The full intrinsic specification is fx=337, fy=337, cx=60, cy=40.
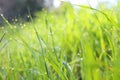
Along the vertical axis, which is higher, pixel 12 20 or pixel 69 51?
pixel 12 20

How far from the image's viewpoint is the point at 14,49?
1384 millimetres

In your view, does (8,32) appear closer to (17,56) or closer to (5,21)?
(5,21)

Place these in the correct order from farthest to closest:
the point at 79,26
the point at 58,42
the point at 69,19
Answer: the point at 69,19
the point at 79,26
the point at 58,42

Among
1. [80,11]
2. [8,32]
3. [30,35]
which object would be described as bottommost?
[80,11]

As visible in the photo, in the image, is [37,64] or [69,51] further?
[69,51]

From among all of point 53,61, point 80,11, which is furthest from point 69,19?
point 53,61

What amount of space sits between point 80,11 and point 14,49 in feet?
6.31

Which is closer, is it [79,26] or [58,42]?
[58,42]

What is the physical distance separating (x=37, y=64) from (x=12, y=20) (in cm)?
18

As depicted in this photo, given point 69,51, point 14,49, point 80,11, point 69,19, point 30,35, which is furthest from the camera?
point 80,11

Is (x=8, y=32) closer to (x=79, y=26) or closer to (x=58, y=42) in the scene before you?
(x=58, y=42)

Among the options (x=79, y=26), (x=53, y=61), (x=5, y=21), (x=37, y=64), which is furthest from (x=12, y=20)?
(x=79, y=26)

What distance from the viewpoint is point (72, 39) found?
6.86ft

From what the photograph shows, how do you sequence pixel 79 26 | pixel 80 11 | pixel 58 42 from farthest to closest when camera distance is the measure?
pixel 80 11, pixel 79 26, pixel 58 42
